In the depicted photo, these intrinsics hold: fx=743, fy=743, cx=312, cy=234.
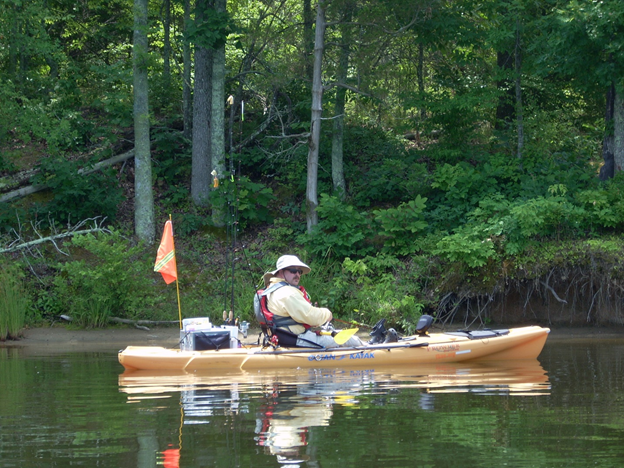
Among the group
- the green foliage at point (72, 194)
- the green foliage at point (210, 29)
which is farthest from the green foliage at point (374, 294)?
the green foliage at point (72, 194)

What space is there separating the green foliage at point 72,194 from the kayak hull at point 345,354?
6.80 meters

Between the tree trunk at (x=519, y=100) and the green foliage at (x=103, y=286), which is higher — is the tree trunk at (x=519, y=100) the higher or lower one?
the higher one

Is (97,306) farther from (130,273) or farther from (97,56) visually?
(97,56)

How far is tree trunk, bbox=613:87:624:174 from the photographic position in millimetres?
14328

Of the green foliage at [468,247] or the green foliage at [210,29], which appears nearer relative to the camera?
the green foliage at [468,247]

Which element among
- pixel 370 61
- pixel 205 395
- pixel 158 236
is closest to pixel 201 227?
pixel 158 236

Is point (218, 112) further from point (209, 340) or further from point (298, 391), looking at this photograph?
point (298, 391)

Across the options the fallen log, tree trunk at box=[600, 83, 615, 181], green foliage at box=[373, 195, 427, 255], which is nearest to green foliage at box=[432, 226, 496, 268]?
green foliage at box=[373, 195, 427, 255]

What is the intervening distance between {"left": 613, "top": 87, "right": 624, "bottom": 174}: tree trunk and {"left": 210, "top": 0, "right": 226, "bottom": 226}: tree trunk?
8.11 m

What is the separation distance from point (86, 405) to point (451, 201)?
371 inches

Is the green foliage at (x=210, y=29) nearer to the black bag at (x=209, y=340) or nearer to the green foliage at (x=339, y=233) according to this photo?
the green foliage at (x=339, y=233)

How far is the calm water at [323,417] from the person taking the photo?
5.32 meters

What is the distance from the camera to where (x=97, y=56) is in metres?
22.8

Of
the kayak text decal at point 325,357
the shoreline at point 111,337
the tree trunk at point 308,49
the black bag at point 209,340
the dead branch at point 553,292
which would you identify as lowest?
the shoreline at point 111,337
